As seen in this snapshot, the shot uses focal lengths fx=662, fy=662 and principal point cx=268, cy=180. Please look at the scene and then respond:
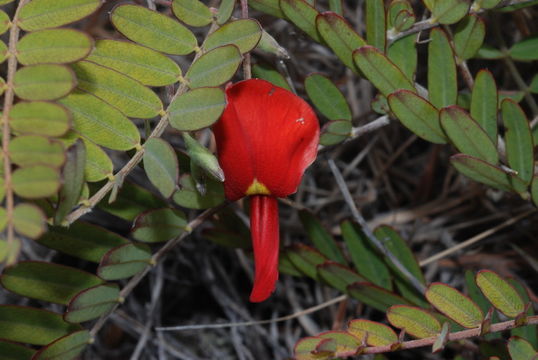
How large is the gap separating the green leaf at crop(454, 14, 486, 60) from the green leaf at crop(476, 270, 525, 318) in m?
0.41

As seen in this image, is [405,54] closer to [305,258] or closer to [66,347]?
[305,258]

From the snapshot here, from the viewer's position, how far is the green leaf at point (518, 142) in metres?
1.12

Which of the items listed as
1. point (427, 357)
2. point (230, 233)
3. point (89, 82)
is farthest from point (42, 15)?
point (427, 357)

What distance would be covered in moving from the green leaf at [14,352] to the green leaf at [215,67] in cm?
50

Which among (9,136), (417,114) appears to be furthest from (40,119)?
(417,114)

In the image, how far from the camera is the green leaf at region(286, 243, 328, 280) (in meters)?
1.32

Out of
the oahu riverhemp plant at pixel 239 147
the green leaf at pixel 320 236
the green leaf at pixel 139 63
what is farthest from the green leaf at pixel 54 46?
the green leaf at pixel 320 236

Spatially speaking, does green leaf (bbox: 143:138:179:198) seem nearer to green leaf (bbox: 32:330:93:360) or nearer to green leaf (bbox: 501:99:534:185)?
green leaf (bbox: 32:330:93:360)

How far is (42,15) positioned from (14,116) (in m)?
0.19

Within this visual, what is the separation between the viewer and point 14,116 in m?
0.81

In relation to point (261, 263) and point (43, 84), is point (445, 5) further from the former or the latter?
point (43, 84)

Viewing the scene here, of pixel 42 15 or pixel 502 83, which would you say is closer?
pixel 42 15

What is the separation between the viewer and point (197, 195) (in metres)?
1.16

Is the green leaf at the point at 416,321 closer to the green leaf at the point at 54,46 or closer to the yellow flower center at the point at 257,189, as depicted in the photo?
the yellow flower center at the point at 257,189
